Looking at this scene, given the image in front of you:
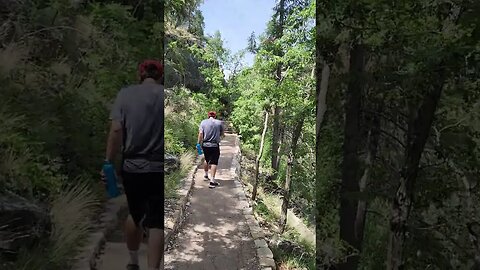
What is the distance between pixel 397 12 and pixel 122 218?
131 cm

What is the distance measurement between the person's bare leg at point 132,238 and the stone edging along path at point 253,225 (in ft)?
A: 1.51

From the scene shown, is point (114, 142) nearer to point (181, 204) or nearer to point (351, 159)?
point (181, 204)

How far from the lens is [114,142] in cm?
135

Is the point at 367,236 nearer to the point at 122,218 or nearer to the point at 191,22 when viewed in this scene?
the point at 122,218

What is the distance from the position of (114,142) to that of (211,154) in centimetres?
44

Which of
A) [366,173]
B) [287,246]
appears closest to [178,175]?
[287,246]

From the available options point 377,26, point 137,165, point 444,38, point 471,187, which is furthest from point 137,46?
point 471,187

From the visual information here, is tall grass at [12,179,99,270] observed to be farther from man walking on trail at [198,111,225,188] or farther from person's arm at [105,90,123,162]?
man walking on trail at [198,111,225,188]

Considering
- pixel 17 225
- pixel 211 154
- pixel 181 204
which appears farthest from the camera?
pixel 211 154

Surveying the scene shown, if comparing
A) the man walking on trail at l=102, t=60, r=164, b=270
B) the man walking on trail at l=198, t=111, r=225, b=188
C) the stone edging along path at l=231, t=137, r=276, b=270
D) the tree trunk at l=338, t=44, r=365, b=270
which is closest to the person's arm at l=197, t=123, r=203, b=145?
the man walking on trail at l=198, t=111, r=225, b=188

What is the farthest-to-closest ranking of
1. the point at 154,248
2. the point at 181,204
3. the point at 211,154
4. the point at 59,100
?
1. the point at 211,154
2. the point at 181,204
3. the point at 154,248
4. the point at 59,100

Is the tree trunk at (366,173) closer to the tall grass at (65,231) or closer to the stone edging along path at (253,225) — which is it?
the stone edging along path at (253,225)

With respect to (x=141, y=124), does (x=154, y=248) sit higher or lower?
lower

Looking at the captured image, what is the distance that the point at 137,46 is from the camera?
4.70 ft
